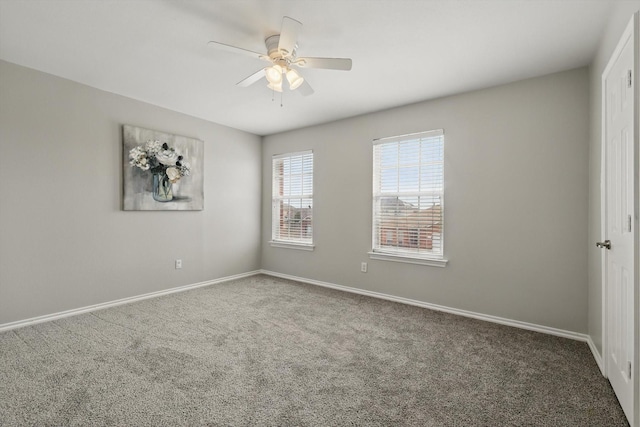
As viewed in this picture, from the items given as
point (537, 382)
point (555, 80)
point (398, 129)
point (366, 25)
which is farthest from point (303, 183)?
point (537, 382)

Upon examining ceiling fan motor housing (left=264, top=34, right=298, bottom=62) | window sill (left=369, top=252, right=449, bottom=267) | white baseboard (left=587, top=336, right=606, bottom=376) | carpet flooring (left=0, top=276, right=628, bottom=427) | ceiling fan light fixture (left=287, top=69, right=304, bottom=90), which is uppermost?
ceiling fan motor housing (left=264, top=34, right=298, bottom=62)

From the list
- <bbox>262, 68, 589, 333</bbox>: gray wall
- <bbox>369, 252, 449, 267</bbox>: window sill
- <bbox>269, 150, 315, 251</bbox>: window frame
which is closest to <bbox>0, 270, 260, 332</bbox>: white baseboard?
<bbox>269, 150, 315, 251</bbox>: window frame

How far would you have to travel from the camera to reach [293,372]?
2156 mm

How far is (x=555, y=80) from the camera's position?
112 inches

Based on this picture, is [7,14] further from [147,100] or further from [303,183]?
[303,183]

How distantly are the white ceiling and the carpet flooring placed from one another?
2486 millimetres

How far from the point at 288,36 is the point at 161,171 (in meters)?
2.74

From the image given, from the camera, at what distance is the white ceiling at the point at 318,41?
2.03m

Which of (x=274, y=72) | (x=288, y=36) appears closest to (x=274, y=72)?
(x=274, y=72)

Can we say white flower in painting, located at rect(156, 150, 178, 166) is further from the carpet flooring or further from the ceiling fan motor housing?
the ceiling fan motor housing

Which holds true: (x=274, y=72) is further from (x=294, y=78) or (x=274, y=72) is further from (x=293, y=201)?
(x=293, y=201)

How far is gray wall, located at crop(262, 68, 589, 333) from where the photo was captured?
2787 millimetres

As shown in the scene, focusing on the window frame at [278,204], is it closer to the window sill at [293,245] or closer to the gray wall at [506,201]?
the window sill at [293,245]

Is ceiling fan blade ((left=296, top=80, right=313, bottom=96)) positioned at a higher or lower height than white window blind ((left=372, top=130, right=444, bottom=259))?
higher
